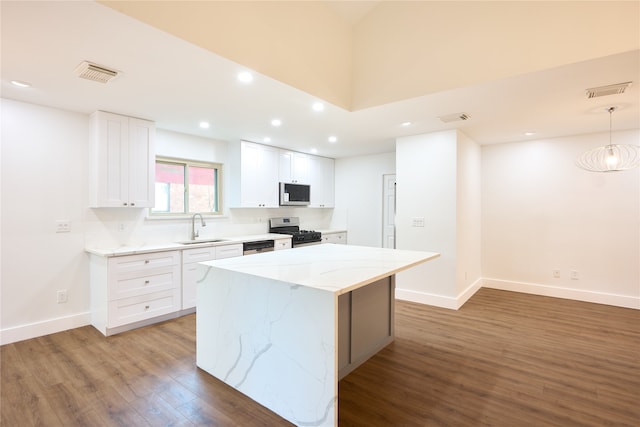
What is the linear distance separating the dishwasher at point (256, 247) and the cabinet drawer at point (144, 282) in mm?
1016

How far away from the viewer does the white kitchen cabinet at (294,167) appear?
5.44m

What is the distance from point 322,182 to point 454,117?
314 cm

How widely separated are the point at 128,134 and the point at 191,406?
3032mm

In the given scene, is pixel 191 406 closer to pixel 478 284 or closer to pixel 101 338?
pixel 101 338

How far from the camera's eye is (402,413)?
1969 mm

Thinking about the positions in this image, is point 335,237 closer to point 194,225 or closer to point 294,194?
point 294,194

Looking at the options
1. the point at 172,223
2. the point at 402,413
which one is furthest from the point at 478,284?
the point at 172,223

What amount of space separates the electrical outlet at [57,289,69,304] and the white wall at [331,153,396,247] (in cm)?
454

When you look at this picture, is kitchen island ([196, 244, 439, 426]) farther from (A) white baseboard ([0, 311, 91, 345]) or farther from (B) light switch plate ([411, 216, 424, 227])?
(A) white baseboard ([0, 311, 91, 345])

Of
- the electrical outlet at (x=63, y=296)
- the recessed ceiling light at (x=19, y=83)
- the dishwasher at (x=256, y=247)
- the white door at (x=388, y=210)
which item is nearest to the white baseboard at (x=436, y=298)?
the white door at (x=388, y=210)

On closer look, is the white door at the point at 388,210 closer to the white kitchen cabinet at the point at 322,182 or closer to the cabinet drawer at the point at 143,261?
the white kitchen cabinet at the point at 322,182

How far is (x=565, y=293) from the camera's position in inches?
180

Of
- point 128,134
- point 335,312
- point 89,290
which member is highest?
point 128,134

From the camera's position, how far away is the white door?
573cm
